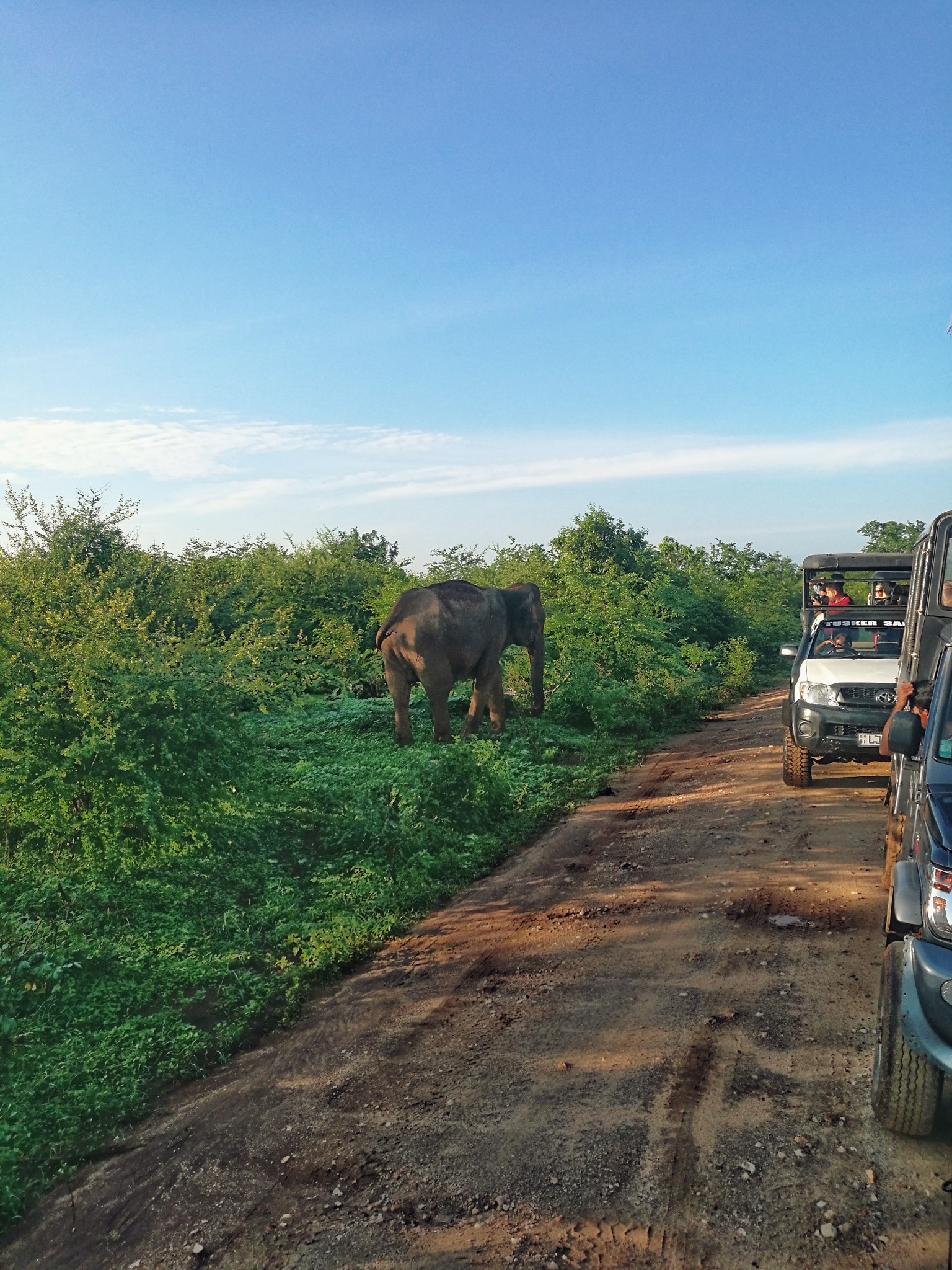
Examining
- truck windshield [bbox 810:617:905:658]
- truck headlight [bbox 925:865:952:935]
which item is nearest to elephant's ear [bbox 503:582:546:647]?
truck windshield [bbox 810:617:905:658]

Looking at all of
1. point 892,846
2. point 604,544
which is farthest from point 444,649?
point 604,544

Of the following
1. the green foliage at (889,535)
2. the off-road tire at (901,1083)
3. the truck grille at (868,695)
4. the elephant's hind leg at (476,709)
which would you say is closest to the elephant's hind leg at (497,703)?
the elephant's hind leg at (476,709)

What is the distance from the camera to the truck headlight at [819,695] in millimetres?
9977

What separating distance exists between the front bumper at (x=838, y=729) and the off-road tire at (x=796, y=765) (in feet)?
0.82

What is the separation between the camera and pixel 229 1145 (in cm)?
412

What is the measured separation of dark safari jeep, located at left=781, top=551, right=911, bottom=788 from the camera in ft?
32.3

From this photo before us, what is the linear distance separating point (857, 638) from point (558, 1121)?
8.61 metres

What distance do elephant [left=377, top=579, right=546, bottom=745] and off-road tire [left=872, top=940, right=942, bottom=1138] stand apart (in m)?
9.94

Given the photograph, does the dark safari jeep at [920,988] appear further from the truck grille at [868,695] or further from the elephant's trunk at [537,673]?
the elephant's trunk at [537,673]

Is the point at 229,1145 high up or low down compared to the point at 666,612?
down

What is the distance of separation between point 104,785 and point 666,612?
21.1 metres

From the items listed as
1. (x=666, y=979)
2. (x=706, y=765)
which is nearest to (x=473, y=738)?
(x=706, y=765)

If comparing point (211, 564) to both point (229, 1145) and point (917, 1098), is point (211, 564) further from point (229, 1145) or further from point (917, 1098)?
point (917, 1098)

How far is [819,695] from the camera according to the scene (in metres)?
10.1
